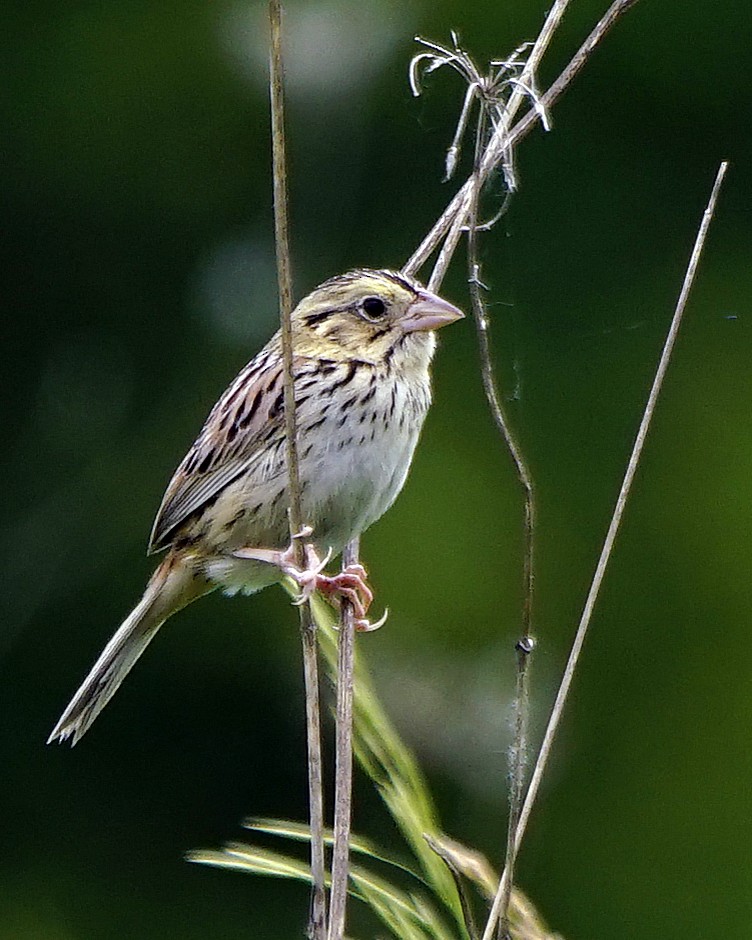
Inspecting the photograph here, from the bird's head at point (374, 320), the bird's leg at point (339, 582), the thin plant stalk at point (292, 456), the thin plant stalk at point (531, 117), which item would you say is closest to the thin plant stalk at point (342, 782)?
the thin plant stalk at point (292, 456)

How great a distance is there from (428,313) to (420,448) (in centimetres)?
162

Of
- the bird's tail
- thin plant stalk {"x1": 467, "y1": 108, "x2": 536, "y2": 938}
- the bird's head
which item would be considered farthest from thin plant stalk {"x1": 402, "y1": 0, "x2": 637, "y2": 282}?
the bird's tail

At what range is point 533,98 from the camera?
216cm

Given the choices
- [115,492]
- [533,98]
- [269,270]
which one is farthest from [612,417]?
[533,98]

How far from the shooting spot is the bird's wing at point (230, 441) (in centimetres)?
293

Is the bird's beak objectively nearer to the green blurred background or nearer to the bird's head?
the bird's head

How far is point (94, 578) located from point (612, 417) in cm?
146

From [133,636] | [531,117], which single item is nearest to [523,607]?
[531,117]

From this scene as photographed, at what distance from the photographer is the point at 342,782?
2020mm

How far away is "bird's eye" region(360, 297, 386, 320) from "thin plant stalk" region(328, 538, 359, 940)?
740mm

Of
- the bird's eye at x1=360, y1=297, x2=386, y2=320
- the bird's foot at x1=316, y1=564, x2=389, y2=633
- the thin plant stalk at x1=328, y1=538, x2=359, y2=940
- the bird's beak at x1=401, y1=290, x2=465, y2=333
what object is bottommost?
the thin plant stalk at x1=328, y1=538, x2=359, y2=940

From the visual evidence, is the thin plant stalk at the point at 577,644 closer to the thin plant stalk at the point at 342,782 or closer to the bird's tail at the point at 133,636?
the thin plant stalk at the point at 342,782

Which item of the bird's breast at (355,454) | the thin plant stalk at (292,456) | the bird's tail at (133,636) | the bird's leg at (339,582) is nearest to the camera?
the thin plant stalk at (292,456)

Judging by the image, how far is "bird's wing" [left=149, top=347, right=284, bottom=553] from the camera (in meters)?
2.93
